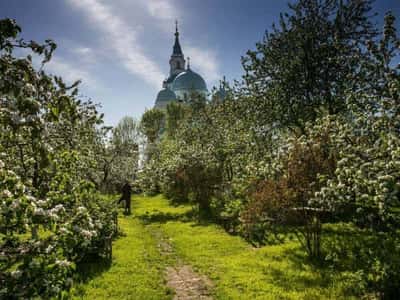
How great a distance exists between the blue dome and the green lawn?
63006 millimetres

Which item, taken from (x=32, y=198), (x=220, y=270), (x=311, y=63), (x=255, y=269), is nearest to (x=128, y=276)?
(x=220, y=270)

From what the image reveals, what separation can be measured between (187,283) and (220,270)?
1338 millimetres

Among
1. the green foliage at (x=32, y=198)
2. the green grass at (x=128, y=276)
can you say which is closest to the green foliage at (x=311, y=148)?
the green grass at (x=128, y=276)

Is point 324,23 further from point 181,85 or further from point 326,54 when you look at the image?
point 181,85

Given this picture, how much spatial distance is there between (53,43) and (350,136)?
22.6 feet

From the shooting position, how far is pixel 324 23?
654 inches

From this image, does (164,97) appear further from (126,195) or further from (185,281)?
(185,281)

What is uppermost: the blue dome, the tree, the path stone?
the blue dome

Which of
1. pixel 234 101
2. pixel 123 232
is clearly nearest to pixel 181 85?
pixel 234 101

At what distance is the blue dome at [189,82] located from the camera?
247ft

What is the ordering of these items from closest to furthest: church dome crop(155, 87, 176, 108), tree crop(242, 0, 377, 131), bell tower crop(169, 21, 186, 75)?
tree crop(242, 0, 377, 131) < church dome crop(155, 87, 176, 108) < bell tower crop(169, 21, 186, 75)

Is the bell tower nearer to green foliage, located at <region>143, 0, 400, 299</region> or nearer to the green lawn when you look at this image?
green foliage, located at <region>143, 0, 400, 299</region>

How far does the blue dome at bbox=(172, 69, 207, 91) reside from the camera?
7538 centimetres

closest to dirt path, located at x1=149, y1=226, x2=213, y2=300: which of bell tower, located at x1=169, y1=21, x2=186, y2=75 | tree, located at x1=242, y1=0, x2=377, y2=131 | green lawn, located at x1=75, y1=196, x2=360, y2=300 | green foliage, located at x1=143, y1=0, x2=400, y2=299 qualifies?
green lawn, located at x1=75, y1=196, x2=360, y2=300
